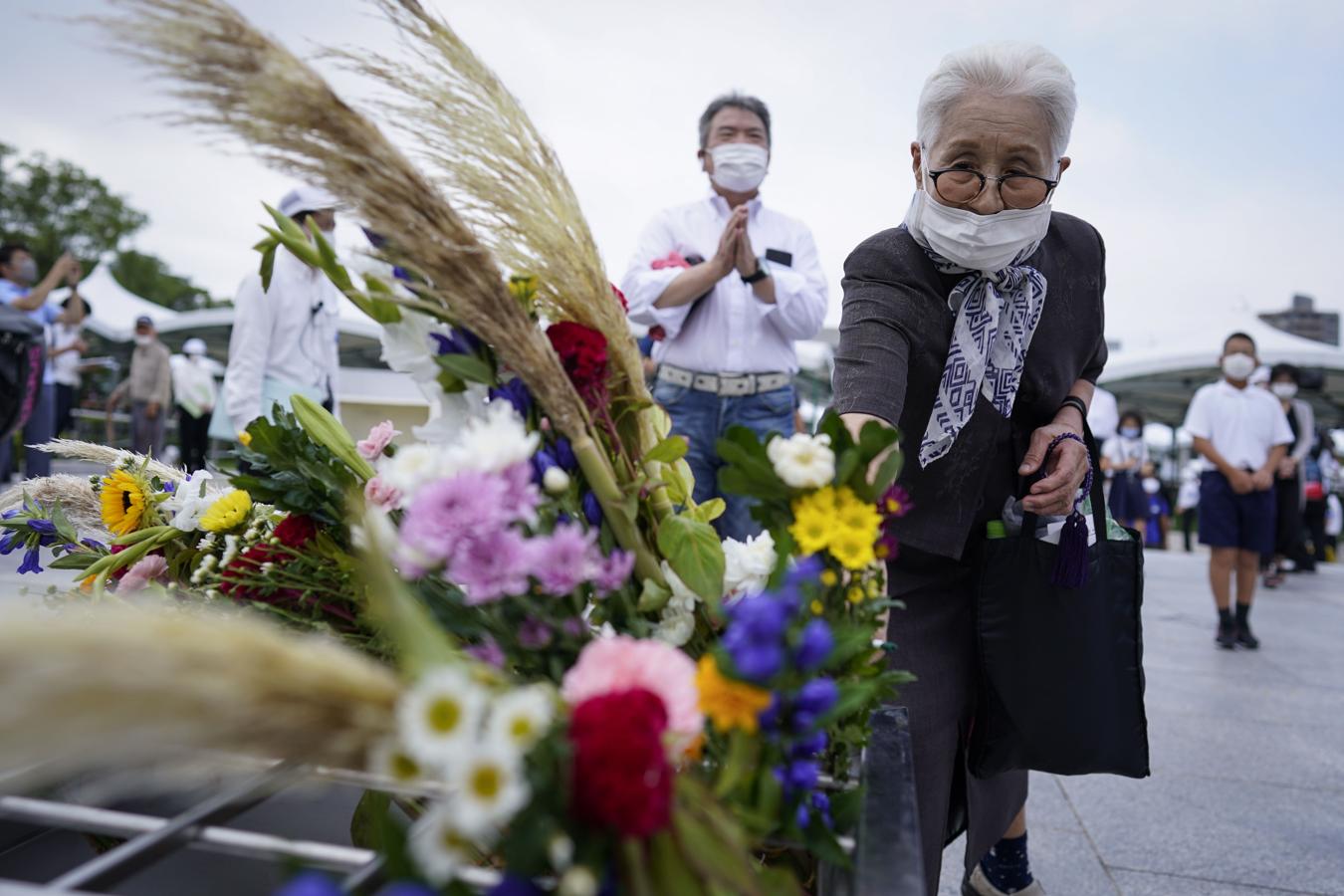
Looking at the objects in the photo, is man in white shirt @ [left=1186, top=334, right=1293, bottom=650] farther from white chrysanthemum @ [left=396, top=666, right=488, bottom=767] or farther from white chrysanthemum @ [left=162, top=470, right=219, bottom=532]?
white chrysanthemum @ [left=396, top=666, right=488, bottom=767]

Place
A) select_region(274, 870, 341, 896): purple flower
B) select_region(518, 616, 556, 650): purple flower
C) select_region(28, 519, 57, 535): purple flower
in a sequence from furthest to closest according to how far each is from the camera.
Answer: select_region(28, 519, 57, 535): purple flower → select_region(518, 616, 556, 650): purple flower → select_region(274, 870, 341, 896): purple flower

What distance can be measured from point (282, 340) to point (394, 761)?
3684mm

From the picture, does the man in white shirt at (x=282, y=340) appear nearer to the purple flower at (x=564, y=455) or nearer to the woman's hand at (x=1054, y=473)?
the woman's hand at (x=1054, y=473)

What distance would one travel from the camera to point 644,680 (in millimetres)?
626

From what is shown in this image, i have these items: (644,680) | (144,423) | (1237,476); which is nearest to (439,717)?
(644,680)

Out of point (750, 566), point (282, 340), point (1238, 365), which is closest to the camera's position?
point (750, 566)

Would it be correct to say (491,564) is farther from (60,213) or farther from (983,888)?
(60,213)

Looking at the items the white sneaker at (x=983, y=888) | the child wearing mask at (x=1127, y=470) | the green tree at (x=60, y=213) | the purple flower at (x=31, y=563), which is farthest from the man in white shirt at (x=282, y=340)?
the green tree at (x=60, y=213)

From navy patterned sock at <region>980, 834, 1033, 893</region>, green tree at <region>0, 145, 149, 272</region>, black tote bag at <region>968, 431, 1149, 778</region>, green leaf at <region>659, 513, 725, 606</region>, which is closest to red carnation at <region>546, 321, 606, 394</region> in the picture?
green leaf at <region>659, 513, 725, 606</region>

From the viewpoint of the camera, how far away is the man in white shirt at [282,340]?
12.3 feet

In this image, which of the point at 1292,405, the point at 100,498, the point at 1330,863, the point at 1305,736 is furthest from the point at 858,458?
the point at 1292,405

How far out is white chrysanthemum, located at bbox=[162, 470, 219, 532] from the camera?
1.21 m

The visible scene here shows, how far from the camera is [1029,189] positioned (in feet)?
4.80

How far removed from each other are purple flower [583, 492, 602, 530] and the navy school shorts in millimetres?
5481
